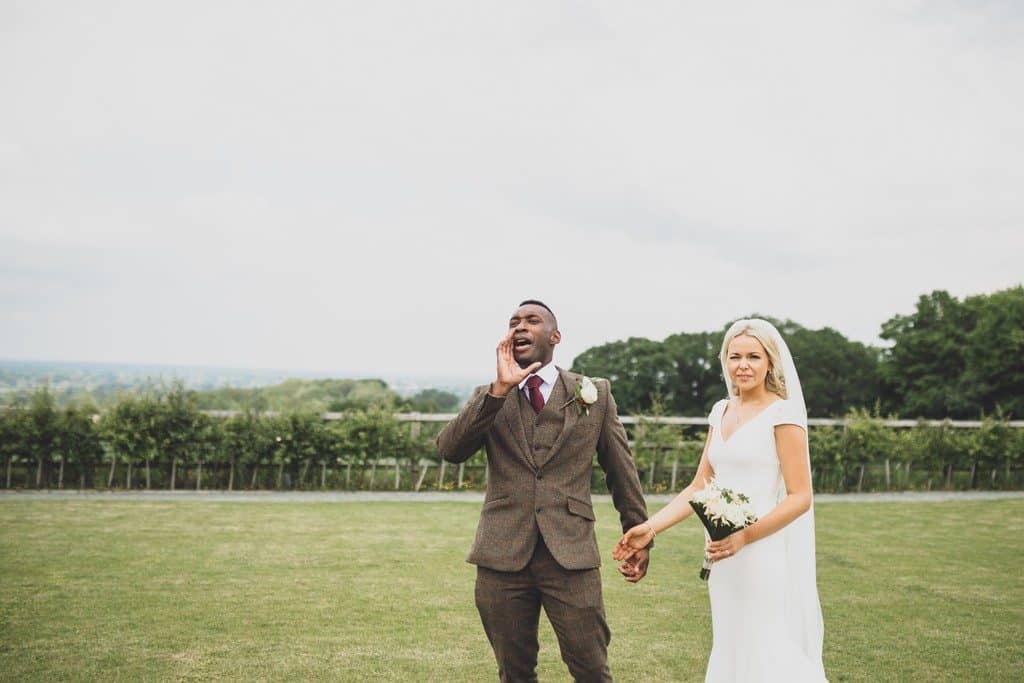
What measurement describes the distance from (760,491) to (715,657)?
2.93 feet

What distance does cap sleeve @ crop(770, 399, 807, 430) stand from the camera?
4.17 m

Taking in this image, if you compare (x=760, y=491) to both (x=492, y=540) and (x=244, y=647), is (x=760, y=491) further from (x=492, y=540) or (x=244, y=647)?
(x=244, y=647)

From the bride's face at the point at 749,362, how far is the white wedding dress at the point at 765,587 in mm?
162

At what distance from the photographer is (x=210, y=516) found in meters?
12.2

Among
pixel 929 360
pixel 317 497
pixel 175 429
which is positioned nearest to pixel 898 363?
pixel 929 360

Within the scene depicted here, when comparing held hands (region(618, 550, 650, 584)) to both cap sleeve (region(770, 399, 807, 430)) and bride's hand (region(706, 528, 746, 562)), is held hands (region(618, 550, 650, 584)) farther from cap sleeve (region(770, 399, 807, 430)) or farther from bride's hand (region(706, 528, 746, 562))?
cap sleeve (region(770, 399, 807, 430))

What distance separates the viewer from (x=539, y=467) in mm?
3846

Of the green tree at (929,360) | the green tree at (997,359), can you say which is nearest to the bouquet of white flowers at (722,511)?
the green tree at (997,359)

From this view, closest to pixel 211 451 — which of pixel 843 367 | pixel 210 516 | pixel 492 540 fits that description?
pixel 210 516

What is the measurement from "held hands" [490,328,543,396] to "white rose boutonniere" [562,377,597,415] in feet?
0.89

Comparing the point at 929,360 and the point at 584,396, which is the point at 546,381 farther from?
the point at 929,360

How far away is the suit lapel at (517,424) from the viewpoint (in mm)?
3848

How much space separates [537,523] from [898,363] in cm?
3679

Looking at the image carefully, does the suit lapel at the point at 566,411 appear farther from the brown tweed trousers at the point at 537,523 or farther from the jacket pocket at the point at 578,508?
the jacket pocket at the point at 578,508
